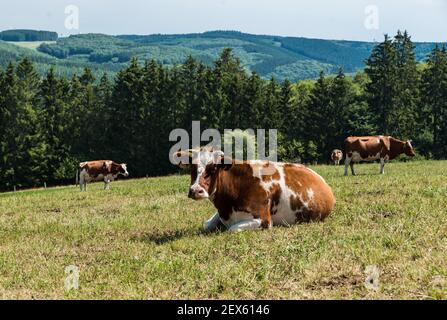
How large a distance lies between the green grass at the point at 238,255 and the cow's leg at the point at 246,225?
330mm

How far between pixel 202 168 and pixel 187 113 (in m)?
72.4

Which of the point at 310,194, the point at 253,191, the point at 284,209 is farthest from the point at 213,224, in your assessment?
the point at 310,194

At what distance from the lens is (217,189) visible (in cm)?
1151

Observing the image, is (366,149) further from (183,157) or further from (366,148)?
(183,157)

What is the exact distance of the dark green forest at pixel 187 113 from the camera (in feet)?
257

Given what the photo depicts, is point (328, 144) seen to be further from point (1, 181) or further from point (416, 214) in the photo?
point (416, 214)

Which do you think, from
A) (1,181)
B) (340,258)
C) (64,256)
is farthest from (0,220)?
(1,181)

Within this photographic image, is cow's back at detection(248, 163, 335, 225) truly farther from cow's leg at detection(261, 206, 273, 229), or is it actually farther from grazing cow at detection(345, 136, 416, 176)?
grazing cow at detection(345, 136, 416, 176)

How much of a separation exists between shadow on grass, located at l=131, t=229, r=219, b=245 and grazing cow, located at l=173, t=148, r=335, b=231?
1.33 feet

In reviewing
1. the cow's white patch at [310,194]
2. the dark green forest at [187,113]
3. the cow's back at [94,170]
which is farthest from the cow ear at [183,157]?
the dark green forest at [187,113]

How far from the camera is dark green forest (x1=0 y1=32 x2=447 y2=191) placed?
78188 mm

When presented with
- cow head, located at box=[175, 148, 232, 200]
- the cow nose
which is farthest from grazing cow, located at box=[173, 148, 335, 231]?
the cow nose

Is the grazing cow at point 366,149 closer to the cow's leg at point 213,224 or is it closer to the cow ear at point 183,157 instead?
the cow's leg at point 213,224

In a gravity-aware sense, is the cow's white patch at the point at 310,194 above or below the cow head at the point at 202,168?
below
